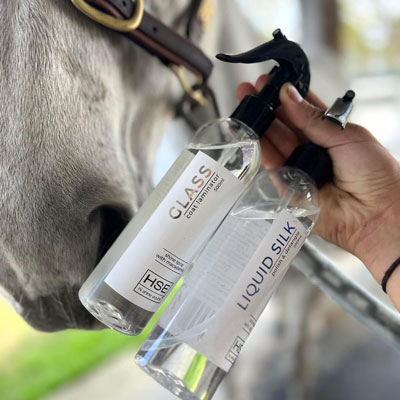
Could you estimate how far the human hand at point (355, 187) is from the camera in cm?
39

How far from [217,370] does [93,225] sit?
5.5 inches

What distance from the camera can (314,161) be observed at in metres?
0.39

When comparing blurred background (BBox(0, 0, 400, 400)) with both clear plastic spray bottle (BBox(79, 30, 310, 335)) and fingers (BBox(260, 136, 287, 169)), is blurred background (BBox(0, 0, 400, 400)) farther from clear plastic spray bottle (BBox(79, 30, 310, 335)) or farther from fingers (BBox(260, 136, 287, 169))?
clear plastic spray bottle (BBox(79, 30, 310, 335))

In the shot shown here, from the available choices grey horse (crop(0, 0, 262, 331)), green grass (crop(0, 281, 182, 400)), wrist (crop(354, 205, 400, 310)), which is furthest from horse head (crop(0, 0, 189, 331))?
green grass (crop(0, 281, 182, 400))

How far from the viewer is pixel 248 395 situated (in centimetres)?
107

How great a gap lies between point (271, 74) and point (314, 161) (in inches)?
3.1

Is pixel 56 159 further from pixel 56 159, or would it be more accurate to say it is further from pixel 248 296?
pixel 248 296

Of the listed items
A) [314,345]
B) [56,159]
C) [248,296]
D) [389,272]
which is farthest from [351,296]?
[314,345]

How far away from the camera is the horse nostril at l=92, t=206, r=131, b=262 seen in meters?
0.36

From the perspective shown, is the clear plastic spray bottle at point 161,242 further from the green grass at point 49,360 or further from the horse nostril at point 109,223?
the green grass at point 49,360

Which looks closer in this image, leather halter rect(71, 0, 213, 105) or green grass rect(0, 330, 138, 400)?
leather halter rect(71, 0, 213, 105)

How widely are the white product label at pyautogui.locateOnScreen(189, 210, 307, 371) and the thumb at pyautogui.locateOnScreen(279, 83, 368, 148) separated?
3.3 inches

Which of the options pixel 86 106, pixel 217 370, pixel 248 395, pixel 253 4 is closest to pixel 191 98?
pixel 86 106

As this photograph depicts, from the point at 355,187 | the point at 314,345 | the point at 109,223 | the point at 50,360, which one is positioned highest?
the point at 355,187
